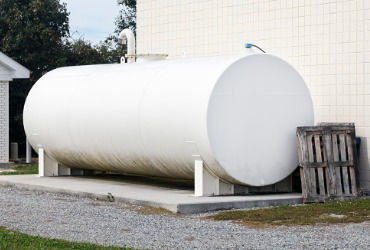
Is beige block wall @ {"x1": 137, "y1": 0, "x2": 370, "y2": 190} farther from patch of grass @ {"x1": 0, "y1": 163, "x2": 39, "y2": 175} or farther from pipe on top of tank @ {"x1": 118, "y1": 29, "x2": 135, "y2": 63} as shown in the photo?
patch of grass @ {"x1": 0, "y1": 163, "x2": 39, "y2": 175}

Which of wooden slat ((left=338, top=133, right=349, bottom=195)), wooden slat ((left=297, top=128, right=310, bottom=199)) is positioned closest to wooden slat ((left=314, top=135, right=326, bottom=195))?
wooden slat ((left=297, top=128, right=310, bottom=199))

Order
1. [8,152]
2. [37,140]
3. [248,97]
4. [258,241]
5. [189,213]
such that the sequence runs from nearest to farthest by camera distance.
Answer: [258,241], [189,213], [248,97], [37,140], [8,152]

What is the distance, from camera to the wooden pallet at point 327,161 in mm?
17531

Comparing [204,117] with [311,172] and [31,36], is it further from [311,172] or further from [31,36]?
[31,36]

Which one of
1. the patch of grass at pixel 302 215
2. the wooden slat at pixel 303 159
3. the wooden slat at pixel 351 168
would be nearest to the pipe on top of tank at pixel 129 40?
the wooden slat at pixel 303 159

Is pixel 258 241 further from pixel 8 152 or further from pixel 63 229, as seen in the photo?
pixel 8 152

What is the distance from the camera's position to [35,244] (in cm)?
1234

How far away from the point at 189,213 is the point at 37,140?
293 inches

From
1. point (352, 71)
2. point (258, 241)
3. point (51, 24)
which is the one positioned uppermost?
point (51, 24)

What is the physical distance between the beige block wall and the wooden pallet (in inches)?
29.9

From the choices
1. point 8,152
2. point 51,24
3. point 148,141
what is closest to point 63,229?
point 148,141

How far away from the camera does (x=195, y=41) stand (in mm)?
23203

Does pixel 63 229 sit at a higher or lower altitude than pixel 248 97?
lower

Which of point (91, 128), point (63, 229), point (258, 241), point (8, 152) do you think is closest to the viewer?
point (258, 241)
